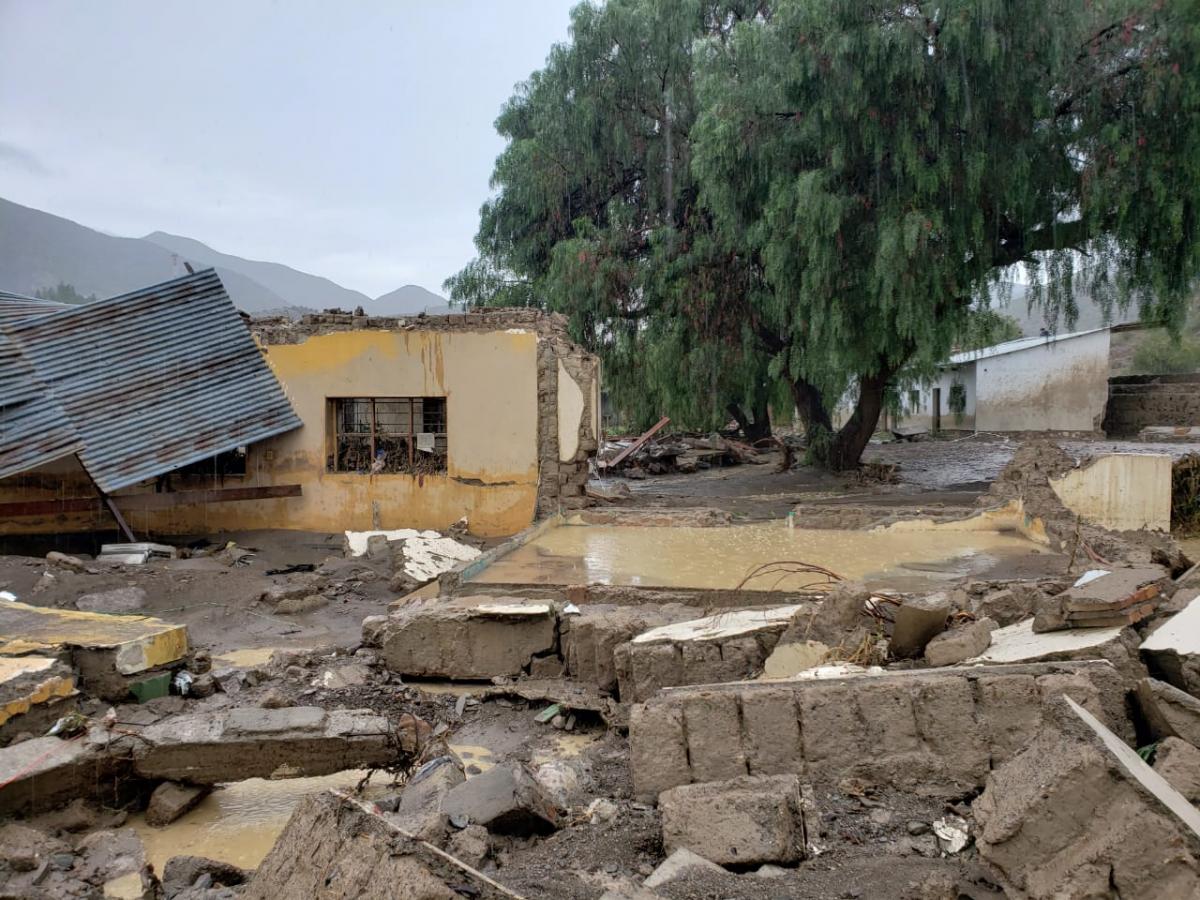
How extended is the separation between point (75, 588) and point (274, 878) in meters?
7.61

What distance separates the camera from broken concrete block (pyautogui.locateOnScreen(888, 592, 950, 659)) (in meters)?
4.02

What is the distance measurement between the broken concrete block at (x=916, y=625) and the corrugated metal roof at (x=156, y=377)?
375 inches

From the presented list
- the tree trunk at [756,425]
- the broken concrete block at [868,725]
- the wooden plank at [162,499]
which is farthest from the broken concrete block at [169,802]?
the tree trunk at [756,425]

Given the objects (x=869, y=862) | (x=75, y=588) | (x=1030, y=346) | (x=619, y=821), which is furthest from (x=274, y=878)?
(x=1030, y=346)

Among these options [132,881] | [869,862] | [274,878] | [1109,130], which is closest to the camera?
[274,878]

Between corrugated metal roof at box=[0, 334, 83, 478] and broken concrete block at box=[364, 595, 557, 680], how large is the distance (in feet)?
23.1

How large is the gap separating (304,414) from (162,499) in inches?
85.0

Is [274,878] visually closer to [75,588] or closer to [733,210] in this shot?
[75,588]

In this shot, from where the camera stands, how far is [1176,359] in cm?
3039

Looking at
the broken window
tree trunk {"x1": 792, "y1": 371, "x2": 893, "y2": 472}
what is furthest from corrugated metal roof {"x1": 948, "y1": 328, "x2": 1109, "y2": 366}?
the broken window

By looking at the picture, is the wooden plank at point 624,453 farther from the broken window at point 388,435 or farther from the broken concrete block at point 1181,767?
the broken concrete block at point 1181,767

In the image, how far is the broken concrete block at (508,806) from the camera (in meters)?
3.14

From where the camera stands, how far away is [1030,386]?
80.9ft

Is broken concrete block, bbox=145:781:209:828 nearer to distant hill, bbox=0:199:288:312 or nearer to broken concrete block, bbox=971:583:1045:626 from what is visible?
broken concrete block, bbox=971:583:1045:626
